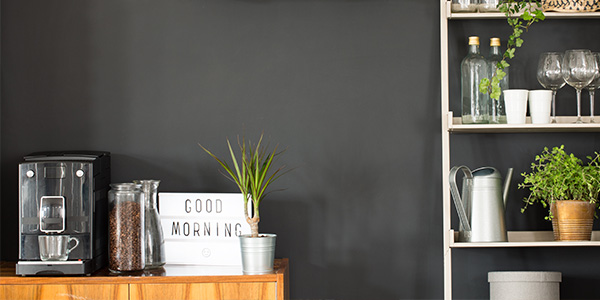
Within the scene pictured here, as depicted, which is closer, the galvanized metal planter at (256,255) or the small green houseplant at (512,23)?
the galvanized metal planter at (256,255)

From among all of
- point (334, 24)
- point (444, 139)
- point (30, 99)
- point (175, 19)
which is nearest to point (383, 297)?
point (444, 139)

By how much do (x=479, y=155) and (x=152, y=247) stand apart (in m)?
1.32

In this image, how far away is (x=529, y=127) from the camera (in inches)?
95.0

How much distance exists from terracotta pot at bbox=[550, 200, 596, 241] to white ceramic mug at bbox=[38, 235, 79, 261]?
1760 millimetres

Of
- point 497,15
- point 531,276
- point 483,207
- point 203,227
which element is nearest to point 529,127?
point 483,207

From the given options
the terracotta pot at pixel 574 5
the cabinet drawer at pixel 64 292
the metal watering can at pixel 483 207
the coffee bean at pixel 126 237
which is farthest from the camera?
the terracotta pot at pixel 574 5

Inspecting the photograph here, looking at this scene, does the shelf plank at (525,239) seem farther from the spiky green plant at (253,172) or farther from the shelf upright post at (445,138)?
the spiky green plant at (253,172)

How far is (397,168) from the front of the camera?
2.67 m

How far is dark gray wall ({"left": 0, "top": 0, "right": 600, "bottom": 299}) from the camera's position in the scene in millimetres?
2652

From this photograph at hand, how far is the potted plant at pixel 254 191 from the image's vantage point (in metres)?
2.28

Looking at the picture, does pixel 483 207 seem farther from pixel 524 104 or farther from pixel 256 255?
pixel 256 255

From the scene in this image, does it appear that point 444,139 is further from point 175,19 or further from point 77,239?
point 77,239

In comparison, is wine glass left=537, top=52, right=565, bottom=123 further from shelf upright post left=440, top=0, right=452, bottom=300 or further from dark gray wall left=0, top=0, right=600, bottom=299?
shelf upright post left=440, top=0, right=452, bottom=300

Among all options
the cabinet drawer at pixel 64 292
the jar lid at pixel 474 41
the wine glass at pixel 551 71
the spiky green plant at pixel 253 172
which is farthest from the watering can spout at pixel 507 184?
the cabinet drawer at pixel 64 292
